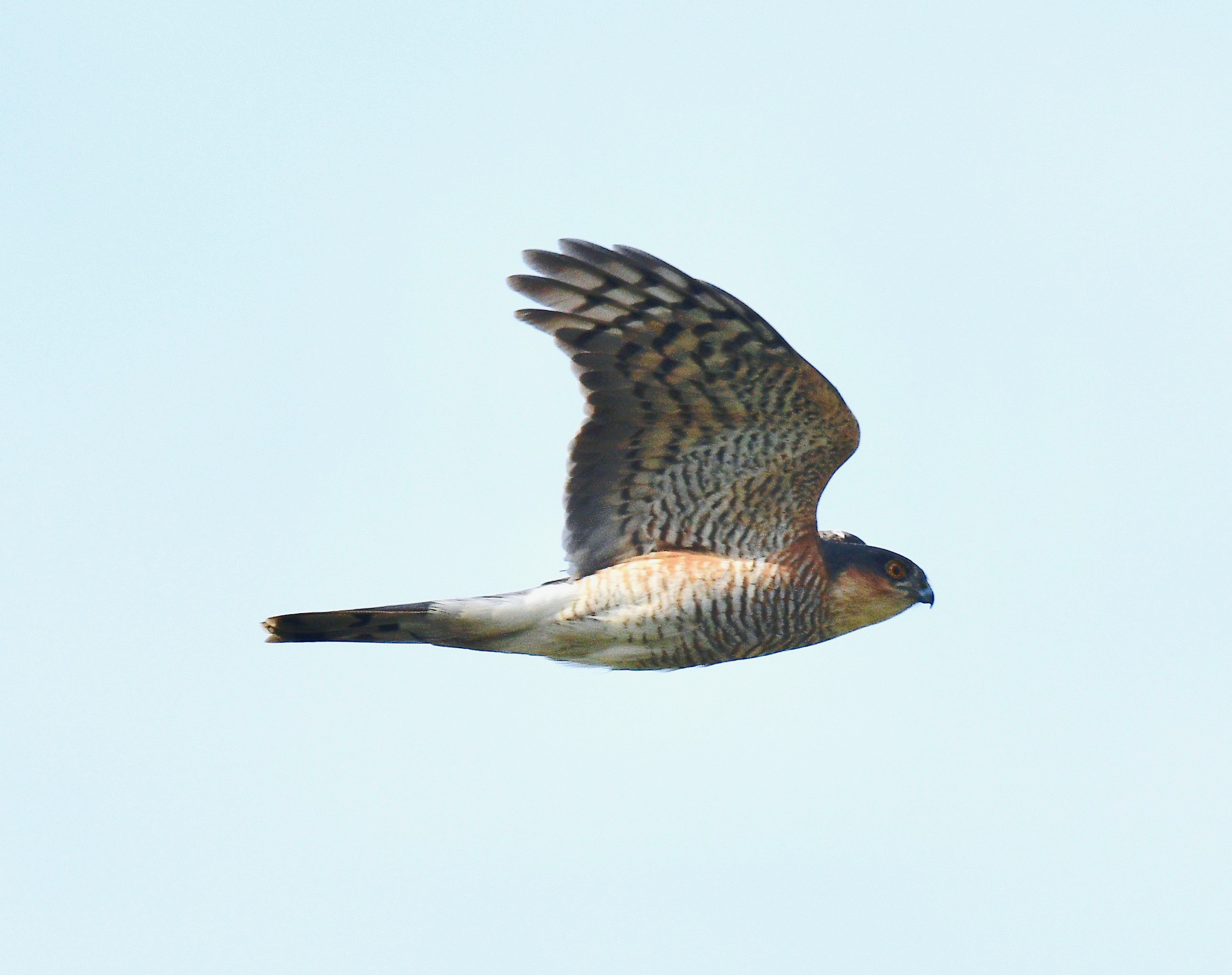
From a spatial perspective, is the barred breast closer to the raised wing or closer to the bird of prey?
the bird of prey

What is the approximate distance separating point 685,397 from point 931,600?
197 cm

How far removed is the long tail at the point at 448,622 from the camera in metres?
8.31

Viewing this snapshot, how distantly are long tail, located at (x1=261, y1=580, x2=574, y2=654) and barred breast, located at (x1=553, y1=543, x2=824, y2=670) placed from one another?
0.14 metres

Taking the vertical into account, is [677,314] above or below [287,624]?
above

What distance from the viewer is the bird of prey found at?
8250mm

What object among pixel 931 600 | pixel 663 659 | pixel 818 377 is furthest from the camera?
pixel 931 600

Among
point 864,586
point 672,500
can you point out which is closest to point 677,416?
point 672,500

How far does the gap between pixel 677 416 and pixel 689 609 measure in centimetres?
99

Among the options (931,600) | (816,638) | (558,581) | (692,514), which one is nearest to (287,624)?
(558,581)

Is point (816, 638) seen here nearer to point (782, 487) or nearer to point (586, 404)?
point (782, 487)

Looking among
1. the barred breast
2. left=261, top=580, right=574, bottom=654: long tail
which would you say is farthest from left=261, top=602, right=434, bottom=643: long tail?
the barred breast

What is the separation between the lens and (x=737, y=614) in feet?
28.3

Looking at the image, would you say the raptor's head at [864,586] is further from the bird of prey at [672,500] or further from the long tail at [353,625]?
the long tail at [353,625]

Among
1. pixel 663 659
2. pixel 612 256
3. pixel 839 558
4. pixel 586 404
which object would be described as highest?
pixel 612 256
